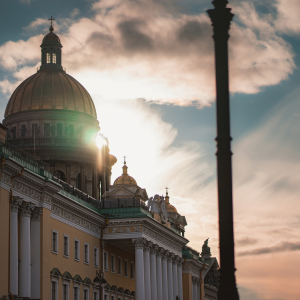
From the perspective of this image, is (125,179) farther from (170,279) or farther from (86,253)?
(86,253)

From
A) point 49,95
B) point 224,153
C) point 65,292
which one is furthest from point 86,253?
point 224,153

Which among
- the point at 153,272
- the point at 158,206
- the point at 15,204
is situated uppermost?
the point at 158,206

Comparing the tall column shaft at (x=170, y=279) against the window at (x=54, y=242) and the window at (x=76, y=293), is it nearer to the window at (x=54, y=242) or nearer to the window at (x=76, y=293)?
the window at (x=76, y=293)

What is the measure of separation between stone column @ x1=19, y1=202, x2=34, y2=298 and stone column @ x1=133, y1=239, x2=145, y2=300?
733 inches

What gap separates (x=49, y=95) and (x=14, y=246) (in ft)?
127

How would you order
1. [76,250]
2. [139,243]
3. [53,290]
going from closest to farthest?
[53,290] → [76,250] → [139,243]

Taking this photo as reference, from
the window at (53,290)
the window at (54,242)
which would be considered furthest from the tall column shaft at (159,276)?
the window at (54,242)

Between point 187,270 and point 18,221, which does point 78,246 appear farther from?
point 187,270

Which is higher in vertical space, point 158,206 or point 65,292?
point 158,206

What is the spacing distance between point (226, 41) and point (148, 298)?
48.5 m

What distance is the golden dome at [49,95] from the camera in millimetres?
80938

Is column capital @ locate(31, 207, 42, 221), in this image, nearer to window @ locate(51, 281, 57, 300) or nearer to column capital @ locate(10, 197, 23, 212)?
column capital @ locate(10, 197, 23, 212)

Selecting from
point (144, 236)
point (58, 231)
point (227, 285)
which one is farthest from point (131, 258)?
point (227, 285)

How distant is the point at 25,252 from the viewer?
46.1 metres
